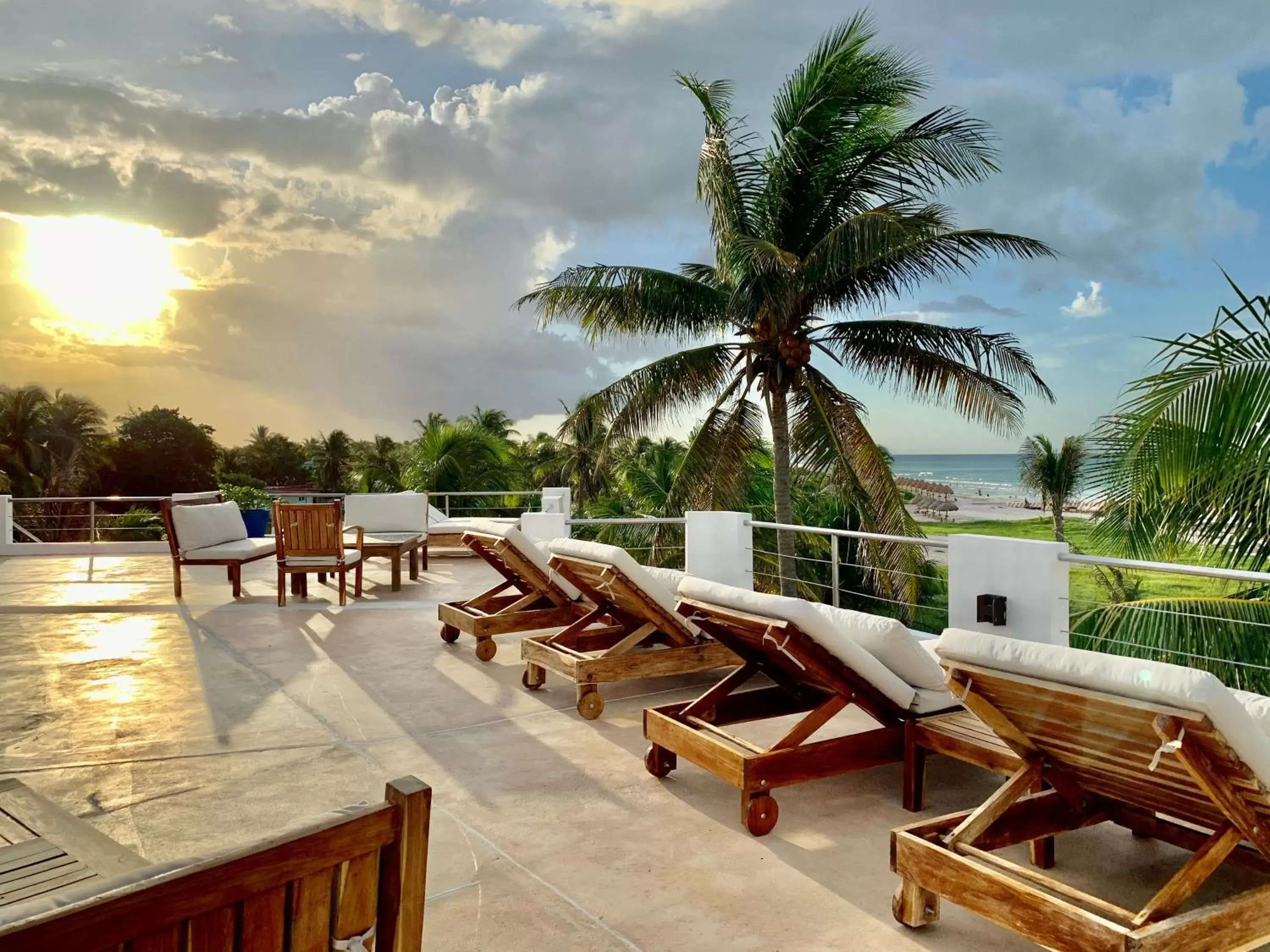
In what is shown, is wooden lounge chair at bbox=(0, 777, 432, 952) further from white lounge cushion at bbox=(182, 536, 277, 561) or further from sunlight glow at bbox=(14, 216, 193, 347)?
sunlight glow at bbox=(14, 216, 193, 347)

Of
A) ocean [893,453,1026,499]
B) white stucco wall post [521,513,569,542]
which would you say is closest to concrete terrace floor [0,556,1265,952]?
white stucco wall post [521,513,569,542]

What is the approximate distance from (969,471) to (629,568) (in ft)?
269

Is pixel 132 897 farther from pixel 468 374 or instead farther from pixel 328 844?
pixel 468 374

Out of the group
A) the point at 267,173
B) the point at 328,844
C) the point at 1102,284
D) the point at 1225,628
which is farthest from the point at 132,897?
the point at 1102,284

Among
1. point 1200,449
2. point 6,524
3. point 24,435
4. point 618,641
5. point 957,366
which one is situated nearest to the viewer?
point 618,641

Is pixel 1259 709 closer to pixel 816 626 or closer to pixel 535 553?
pixel 816 626

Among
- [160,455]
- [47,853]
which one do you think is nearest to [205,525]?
[47,853]

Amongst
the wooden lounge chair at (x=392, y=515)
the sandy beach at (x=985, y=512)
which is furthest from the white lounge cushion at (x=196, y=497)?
the sandy beach at (x=985, y=512)

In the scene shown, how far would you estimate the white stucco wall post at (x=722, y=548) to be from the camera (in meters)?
7.17

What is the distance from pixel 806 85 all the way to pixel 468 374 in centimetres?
2669

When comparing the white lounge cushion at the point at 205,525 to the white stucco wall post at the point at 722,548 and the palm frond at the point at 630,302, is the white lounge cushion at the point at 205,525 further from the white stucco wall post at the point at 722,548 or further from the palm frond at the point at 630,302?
the palm frond at the point at 630,302

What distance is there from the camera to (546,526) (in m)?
8.84

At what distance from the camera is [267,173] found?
20.8m

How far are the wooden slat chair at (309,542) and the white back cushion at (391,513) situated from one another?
204 cm
